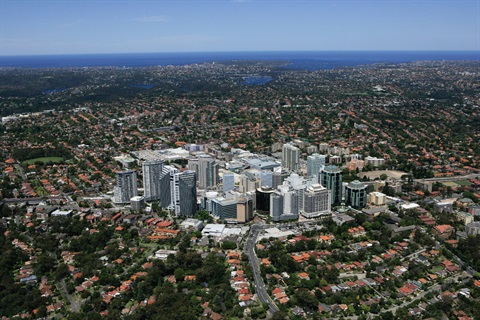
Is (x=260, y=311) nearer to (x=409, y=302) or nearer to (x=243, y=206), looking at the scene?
(x=409, y=302)

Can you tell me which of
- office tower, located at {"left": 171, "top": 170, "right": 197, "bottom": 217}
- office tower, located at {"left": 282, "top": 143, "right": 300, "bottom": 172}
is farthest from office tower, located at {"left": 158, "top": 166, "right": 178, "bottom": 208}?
office tower, located at {"left": 282, "top": 143, "right": 300, "bottom": 172}

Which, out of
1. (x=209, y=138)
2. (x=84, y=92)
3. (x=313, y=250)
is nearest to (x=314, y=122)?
(x=209, y=138)

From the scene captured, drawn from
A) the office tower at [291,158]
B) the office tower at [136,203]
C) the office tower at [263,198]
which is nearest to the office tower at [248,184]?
the office tower at [263,198]

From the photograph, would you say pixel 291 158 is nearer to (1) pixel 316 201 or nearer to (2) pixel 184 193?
(1) pixel 316 201

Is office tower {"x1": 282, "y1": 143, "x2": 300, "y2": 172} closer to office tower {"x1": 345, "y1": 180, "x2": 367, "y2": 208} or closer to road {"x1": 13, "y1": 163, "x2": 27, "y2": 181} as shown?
office tower {"x1": 345, "y1": 180, "x2": 367, "y2": 208}

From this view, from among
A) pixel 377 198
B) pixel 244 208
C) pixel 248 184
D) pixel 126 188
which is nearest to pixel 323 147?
pixel 377 198
